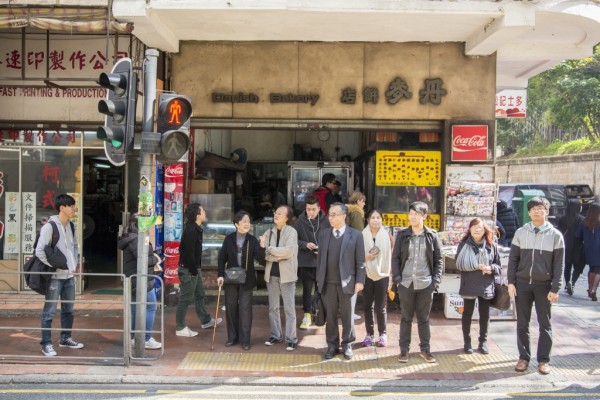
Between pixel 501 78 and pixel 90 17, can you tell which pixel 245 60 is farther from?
pixel 501 78

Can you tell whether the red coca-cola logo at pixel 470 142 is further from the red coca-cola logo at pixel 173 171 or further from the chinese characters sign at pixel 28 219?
the chinese characters sign at pixel 28 219

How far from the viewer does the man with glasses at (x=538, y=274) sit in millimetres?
6102

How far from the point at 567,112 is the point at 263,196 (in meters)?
17.6

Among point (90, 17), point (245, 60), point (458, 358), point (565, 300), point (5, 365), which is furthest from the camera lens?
point (565, 300)

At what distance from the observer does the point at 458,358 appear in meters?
6.76

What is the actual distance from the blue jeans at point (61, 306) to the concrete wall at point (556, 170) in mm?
19896

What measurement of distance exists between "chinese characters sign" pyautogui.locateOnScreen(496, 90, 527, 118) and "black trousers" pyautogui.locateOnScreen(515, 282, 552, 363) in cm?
772

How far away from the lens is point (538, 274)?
6133mm

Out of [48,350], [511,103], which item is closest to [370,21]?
[48,350]

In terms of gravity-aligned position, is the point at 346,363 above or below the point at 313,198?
below

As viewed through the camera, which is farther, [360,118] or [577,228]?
[577,228]

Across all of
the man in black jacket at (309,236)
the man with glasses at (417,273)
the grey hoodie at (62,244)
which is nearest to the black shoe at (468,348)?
the man with glasses at (417,273)

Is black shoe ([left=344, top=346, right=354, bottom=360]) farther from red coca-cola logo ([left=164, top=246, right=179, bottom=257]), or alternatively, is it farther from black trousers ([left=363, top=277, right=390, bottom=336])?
red coca-cola logo ([left=164, top=246, right=179, bottom=257])

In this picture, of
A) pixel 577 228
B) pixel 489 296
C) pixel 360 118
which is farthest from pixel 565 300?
pixel 360 118
